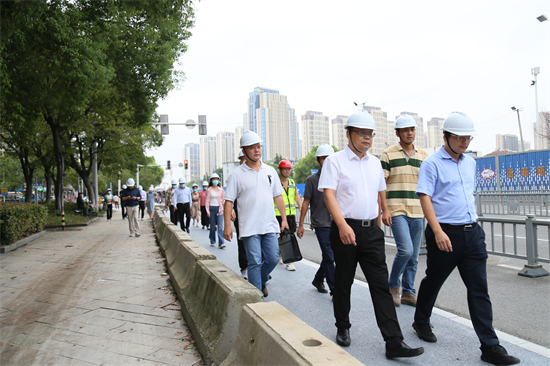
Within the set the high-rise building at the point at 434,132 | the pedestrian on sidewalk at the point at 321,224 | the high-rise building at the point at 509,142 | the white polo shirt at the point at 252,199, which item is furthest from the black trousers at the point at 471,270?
the high-rise building at the point at 509,142

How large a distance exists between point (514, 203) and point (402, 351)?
1501cm

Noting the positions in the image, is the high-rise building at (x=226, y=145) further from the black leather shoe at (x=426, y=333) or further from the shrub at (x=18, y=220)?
the black leather shoe at (x=426, y=333)

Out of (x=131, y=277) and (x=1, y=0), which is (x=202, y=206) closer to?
(x=131, y=277)

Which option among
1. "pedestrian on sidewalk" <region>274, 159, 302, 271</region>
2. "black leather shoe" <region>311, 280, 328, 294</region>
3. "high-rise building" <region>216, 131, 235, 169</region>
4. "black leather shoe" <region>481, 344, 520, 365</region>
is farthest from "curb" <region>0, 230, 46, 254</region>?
"high-rise building" <region>216, 131, 235, 169</region>

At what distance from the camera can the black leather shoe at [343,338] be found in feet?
12.2

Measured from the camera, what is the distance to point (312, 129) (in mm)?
117250

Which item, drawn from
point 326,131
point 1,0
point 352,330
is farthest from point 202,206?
point 326,131

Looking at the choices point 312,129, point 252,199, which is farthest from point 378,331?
point 312,129

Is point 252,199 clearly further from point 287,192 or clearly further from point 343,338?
point 287,192

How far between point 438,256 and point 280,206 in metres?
2.11

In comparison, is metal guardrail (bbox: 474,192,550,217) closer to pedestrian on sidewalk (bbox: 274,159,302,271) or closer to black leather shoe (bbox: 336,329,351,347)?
pedestrian on sidewalk (bbox: 274,159,302,271)

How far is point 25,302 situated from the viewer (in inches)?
224

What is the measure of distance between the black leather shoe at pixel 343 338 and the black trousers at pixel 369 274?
0.15 ft

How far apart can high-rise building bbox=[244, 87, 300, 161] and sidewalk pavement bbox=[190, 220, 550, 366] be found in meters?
69.0
